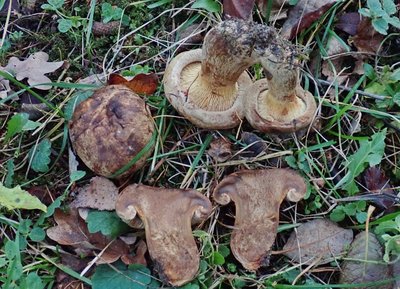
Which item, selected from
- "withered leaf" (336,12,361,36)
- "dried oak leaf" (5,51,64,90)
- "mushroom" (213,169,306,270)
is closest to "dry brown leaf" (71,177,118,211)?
"mushroom" (213,169,306,270)

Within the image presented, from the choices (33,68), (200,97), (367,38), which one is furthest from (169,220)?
(367,38)

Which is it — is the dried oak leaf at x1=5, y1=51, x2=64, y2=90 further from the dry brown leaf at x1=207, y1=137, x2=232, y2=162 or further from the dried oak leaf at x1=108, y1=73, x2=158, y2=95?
the dry brown leaf at x1=207, y1=137, x2=232, y2=162

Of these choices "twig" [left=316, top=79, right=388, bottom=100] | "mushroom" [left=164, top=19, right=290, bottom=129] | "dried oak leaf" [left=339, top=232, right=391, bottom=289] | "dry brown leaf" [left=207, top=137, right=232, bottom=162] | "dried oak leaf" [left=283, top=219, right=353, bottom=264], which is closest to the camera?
"mushroom" [left=164, top=19, right=290, bottom=129]

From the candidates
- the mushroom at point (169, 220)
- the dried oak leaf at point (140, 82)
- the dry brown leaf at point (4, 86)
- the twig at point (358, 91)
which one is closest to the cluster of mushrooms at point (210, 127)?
the mushroom at point (169, 220)

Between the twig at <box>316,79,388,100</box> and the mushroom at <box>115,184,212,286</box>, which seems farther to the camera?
the twig at <box>316,79,388,100</box>

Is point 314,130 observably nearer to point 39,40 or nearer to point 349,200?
point 349,200

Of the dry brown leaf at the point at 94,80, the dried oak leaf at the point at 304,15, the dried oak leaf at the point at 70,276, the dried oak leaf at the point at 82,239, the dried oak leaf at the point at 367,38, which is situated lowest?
the dried oak leaf at the point at 70,276

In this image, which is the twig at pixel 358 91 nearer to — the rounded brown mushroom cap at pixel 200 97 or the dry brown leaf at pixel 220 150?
the rounded brown mushroom cap at pixel 200 97

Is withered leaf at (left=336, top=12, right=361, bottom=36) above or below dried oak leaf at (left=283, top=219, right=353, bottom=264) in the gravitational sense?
above
